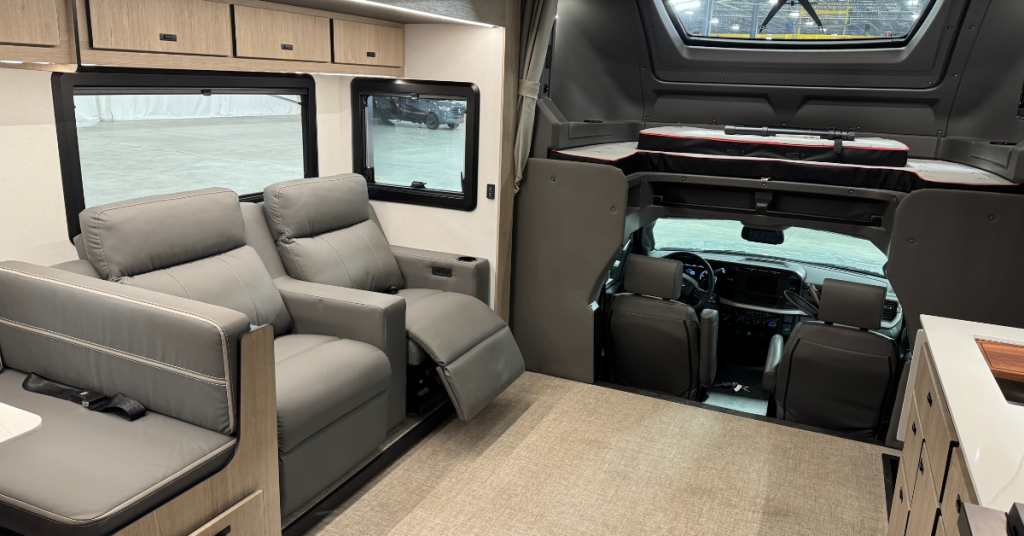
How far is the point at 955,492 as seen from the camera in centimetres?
140

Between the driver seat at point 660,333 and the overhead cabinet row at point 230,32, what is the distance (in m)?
1.80

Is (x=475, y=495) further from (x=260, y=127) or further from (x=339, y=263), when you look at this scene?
(x=260, y=127)

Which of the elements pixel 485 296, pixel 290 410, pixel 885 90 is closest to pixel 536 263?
pixel 485 296

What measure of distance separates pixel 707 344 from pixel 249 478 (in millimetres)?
2573

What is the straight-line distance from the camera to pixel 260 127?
3.51 meters

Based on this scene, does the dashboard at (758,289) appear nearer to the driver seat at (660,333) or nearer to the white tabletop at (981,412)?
the driver seat at (660,333)

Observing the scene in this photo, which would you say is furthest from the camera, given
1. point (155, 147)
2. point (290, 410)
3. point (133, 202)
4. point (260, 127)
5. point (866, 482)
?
point (260, 127)

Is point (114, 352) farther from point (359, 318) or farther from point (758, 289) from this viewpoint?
point (758, 289)

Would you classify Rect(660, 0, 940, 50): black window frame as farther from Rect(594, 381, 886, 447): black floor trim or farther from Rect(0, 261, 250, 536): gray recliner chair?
Rect(0, 261, 250, 536): gray recliner chair

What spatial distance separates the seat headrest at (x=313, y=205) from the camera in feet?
10.0

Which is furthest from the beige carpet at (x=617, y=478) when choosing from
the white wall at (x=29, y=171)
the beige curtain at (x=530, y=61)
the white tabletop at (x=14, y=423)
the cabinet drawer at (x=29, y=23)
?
the cabinet drawer at (x=29, y=23)

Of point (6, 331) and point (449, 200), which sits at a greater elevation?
point (449, 200)

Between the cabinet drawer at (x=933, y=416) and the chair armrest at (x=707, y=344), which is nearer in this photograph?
the cabinet drawer at (x=933, y=416)

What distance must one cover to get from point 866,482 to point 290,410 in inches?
92.1
